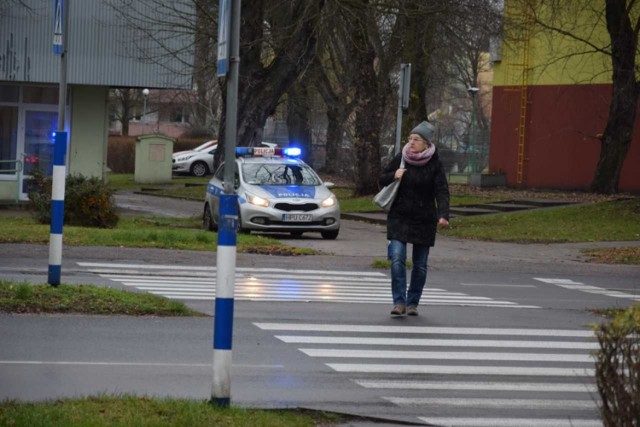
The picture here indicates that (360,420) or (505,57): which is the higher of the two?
(505,57)

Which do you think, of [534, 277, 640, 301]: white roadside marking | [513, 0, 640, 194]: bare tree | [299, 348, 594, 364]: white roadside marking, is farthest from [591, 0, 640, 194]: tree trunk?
[299, 348, 594, 364]: white roadside marking

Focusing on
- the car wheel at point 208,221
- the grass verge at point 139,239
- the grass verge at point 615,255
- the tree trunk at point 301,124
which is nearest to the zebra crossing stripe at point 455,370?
the grass verge at point 139,239

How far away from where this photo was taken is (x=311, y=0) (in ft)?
92.0

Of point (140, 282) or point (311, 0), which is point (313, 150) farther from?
point (140, 282)

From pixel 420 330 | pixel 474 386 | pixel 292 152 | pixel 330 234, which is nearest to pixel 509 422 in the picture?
pixel 474 386

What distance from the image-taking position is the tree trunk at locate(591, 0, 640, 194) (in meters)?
34.0

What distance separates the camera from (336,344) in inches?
428

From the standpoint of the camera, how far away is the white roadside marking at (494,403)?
8.50 metres

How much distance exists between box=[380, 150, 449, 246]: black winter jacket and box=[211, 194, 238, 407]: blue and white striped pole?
5.39 metres

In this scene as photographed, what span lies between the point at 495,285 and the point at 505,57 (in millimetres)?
28563

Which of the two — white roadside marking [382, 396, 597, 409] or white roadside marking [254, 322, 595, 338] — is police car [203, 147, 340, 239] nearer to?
white roadside marking [254, 322, 595, 338]

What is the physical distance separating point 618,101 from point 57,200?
25.6 m

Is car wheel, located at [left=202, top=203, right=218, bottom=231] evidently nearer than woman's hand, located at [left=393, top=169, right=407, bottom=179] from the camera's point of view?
No

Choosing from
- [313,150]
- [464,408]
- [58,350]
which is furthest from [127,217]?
[313,150]
